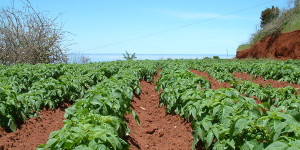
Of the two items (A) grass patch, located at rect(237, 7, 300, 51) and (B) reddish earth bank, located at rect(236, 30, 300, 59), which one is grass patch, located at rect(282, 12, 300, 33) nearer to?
(A) grass patch, located at rect(237, 7, 300, 51)

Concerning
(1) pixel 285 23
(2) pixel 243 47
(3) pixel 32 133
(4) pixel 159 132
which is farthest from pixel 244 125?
(2) pixel 243 47

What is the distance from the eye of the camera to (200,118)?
3.43 metres

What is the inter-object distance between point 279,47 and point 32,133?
27770mm

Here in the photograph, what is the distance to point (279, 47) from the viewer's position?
26.2 m

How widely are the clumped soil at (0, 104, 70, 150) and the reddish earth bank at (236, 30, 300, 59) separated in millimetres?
25107

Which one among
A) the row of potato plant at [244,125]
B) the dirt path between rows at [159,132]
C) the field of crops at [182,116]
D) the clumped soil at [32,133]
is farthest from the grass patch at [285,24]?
the clumped soil at [32,133]

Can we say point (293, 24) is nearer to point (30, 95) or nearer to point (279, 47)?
point (279, 47)

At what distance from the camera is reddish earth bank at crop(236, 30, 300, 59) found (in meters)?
24.2

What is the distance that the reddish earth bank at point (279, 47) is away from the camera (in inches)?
952

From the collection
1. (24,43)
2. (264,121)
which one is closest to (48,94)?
(264,121)

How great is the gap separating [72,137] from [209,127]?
1.71 m

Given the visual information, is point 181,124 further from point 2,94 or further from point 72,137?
point 2,94

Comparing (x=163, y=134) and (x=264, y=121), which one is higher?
(x=264, y=121)

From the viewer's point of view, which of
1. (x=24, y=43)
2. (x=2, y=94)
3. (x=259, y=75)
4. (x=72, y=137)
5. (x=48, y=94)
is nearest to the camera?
(x=72, y=137)
